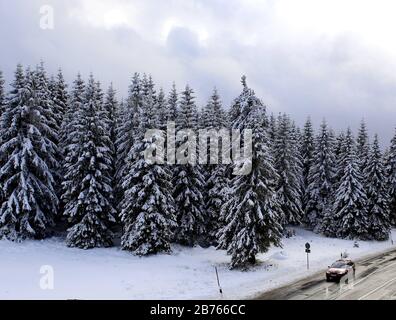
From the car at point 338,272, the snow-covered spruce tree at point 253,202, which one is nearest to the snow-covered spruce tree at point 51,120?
the snow-covered spruce tree at point 253,202

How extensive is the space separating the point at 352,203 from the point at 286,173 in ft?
28.6

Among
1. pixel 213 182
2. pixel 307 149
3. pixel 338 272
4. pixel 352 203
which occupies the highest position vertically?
pixel 307 149

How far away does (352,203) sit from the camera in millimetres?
50594

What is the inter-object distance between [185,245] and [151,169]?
942 centimetres

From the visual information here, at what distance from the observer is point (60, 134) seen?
145ft

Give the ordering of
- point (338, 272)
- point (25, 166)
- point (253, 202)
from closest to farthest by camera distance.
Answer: point (338, 272) → point (253, 202) → point (25, 166)

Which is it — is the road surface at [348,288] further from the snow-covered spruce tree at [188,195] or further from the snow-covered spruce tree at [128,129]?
the snow-covered spruce tree at [128,129]

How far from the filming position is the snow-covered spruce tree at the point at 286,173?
52.5 m

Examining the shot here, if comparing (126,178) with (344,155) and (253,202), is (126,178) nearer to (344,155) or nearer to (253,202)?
(253,202)
